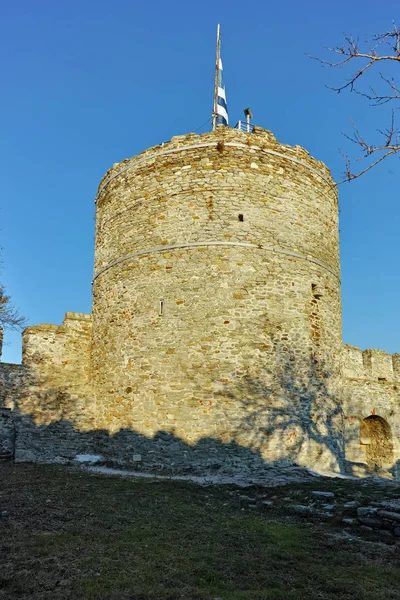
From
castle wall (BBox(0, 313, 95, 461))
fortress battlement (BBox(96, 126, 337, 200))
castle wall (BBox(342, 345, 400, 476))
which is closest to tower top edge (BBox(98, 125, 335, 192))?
fortress battlement (BBox(96, 126, 337, 200))

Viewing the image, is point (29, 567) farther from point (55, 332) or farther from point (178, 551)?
point (55, 332)

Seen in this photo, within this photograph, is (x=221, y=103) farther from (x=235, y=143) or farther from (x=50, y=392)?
(x=50, y=392)

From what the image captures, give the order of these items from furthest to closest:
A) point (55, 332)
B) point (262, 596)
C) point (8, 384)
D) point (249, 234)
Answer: point (55, 332)
point (8, 384)
point (249, 234)
point (262, 596)

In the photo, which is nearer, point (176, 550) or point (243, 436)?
point (176, 550)

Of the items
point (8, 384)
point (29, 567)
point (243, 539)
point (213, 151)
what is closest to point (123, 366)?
point (8, 384)

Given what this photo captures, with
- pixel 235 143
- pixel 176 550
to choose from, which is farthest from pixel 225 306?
pixel 176 550

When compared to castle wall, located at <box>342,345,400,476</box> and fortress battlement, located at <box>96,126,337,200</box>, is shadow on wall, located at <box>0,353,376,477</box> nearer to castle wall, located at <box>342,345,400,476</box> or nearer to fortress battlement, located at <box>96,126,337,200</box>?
castle wall, located at <box>342,345,400,476</box>

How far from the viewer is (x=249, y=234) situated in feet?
41.4

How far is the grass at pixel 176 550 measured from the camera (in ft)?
15.8

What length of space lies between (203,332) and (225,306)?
2.51ft

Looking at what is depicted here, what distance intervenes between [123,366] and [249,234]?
432 centimetres

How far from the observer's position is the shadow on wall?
38.0 feet

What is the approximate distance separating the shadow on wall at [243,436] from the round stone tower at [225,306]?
35 millimetres

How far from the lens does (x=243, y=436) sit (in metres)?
11.6
